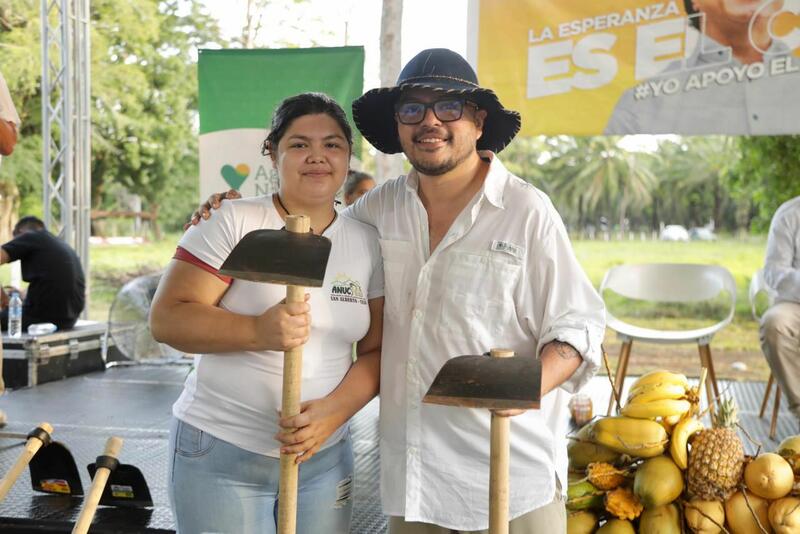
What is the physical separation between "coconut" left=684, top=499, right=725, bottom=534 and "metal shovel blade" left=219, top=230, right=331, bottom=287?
167 centimetres

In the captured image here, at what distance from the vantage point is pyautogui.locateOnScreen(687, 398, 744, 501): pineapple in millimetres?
2588

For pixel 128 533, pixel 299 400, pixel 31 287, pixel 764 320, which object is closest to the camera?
pixel 299 400

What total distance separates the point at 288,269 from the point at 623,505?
1637mm

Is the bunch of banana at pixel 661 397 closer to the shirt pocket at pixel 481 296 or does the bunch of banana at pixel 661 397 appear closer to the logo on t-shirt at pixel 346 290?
the shirt pocket at pixel 481 296

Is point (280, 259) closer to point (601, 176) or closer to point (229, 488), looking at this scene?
point (229, 488)

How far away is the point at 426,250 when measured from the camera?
195 centimetres

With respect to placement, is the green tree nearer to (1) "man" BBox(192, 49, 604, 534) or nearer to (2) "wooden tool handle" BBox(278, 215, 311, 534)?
(1) "man" BBox(192, 49, 604, 534)

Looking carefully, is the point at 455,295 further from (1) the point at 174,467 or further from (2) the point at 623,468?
(2) the point at 623,468

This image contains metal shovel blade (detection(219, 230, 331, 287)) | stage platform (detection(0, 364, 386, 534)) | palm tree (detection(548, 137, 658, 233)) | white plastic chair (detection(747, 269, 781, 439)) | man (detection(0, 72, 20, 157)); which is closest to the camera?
metal shovel blade (detection(219, 230, 331, 287))

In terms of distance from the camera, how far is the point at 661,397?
2.78m

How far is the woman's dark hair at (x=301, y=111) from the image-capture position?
1942 mm

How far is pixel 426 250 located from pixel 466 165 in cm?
22

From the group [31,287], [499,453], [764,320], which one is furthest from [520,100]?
[31,287]

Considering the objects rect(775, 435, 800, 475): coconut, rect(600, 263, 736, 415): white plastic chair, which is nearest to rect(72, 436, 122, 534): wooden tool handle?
rect(775, 435, 800, 475): coconut
